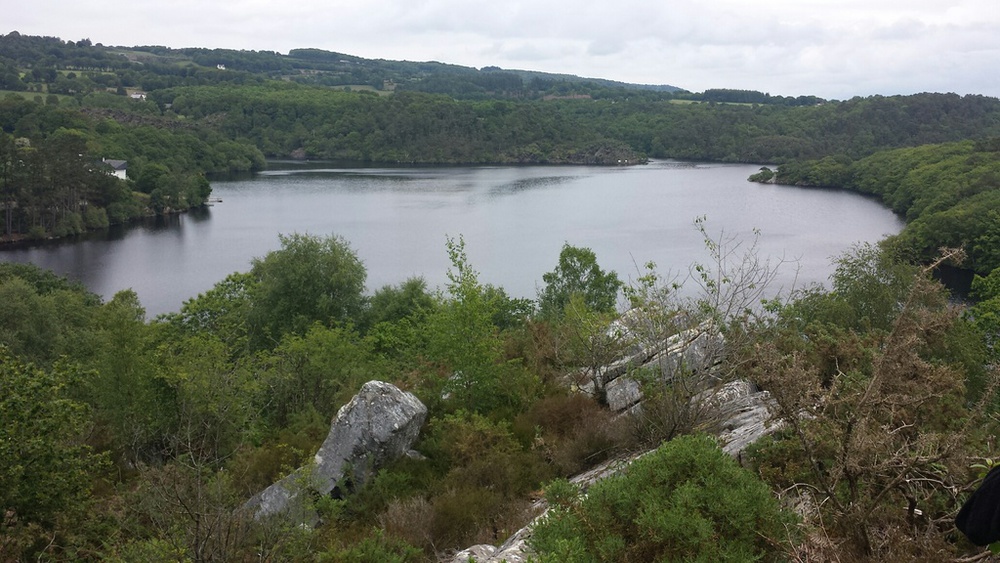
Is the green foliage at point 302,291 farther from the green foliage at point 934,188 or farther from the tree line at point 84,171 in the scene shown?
the tree line at point 84,171

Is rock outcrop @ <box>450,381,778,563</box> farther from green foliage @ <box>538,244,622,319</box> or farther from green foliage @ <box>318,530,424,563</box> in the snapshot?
green foliage @ <box>538,244,622,319</box>

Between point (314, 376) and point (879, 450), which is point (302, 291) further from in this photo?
point (879, 450)

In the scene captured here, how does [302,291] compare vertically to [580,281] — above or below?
below

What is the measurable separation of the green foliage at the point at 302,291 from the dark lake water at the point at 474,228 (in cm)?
514

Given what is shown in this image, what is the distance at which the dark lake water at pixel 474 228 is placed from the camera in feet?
157

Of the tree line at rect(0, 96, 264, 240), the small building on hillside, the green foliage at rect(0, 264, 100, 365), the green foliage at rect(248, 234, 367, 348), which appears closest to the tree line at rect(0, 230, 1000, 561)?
the green foliage at rect(0, 264, 100, 365)

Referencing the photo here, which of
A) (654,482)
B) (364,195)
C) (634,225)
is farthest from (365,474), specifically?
(364,195)

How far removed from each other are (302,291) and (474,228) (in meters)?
34.0

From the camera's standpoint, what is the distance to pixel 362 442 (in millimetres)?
10711

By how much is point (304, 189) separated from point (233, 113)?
69978 mm

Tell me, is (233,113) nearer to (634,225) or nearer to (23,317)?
(634,225)

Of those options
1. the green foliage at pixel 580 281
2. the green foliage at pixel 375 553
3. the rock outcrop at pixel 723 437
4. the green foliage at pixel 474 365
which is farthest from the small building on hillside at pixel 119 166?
the green foliage at pixel 375 553

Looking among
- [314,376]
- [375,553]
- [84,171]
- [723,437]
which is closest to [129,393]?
[314,376]

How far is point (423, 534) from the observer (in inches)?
344
